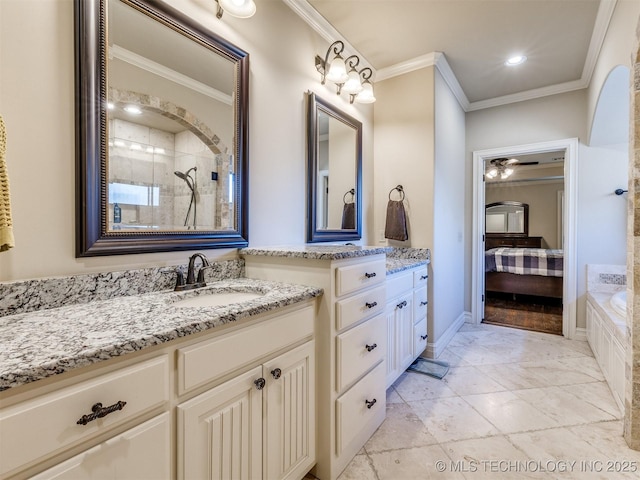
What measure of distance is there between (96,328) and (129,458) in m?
0.33

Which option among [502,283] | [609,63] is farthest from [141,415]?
[502,283]

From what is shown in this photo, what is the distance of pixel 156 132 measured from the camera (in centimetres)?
134

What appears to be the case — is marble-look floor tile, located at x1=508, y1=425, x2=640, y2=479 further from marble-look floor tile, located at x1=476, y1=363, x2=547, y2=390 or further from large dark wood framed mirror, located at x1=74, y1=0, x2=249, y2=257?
large dark wood framed mirror, located at x1=74, y1=0, x2=249, y2=257

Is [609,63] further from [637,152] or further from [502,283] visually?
[502,283]

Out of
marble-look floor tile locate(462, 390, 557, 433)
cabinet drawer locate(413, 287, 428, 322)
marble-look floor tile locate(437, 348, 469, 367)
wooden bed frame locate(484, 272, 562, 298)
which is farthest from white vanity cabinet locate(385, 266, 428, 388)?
wooden bed frame locate(484, 272, 562, 298)

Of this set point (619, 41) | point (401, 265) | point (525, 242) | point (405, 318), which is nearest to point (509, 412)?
point (405, 318)

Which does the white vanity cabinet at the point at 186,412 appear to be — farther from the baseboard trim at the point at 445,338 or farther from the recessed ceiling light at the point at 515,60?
the recessed ceiling light at the point at 515,60

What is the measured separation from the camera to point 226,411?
0.97 metres

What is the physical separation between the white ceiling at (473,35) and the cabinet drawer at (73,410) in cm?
226

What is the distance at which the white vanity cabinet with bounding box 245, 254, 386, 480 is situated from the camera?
1344 millimetres

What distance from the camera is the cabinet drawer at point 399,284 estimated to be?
198 centimetres

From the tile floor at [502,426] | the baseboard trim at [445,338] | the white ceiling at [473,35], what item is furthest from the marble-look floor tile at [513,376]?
the white ceiling at [473,35]

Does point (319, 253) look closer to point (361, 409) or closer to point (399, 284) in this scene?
point (361, 409)

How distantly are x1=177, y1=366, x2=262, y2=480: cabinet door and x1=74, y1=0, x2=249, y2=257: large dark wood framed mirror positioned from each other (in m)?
0.69
